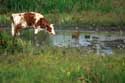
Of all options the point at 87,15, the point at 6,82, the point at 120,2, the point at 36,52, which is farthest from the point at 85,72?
the point at 120,2

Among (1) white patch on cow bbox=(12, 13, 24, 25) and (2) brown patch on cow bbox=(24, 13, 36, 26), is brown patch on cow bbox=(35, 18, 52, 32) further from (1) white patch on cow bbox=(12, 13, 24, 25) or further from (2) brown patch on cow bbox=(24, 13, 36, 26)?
(1) white patch on cow bbox=(12, 13, 24, 25)

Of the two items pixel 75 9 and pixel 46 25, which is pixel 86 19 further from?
pixel 46 25

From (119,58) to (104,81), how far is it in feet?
9.25

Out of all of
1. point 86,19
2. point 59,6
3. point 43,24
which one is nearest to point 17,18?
point 43,24

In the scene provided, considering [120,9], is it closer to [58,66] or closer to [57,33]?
[57,33]

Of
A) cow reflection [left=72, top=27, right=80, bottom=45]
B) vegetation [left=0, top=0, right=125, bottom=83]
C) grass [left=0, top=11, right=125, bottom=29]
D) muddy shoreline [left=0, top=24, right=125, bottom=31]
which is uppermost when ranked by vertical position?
vegetation [left=0, top=0, right=125, bottom=83]

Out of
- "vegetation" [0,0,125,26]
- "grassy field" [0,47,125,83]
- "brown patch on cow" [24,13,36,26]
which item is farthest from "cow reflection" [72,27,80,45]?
"grassy field" [0,47,125,83]

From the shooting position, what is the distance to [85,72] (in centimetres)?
1057

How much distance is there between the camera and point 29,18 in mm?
19188

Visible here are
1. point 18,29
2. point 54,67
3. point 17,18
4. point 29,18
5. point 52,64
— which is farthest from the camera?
point 29,18

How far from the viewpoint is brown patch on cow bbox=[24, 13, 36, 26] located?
1900 cm

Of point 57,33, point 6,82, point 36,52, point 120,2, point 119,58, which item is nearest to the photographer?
point 6,82

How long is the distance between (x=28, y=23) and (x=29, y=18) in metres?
0.22

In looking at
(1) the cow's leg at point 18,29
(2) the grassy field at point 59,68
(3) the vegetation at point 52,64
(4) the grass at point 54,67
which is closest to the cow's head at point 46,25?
(3) the vegetation at point 52,64
